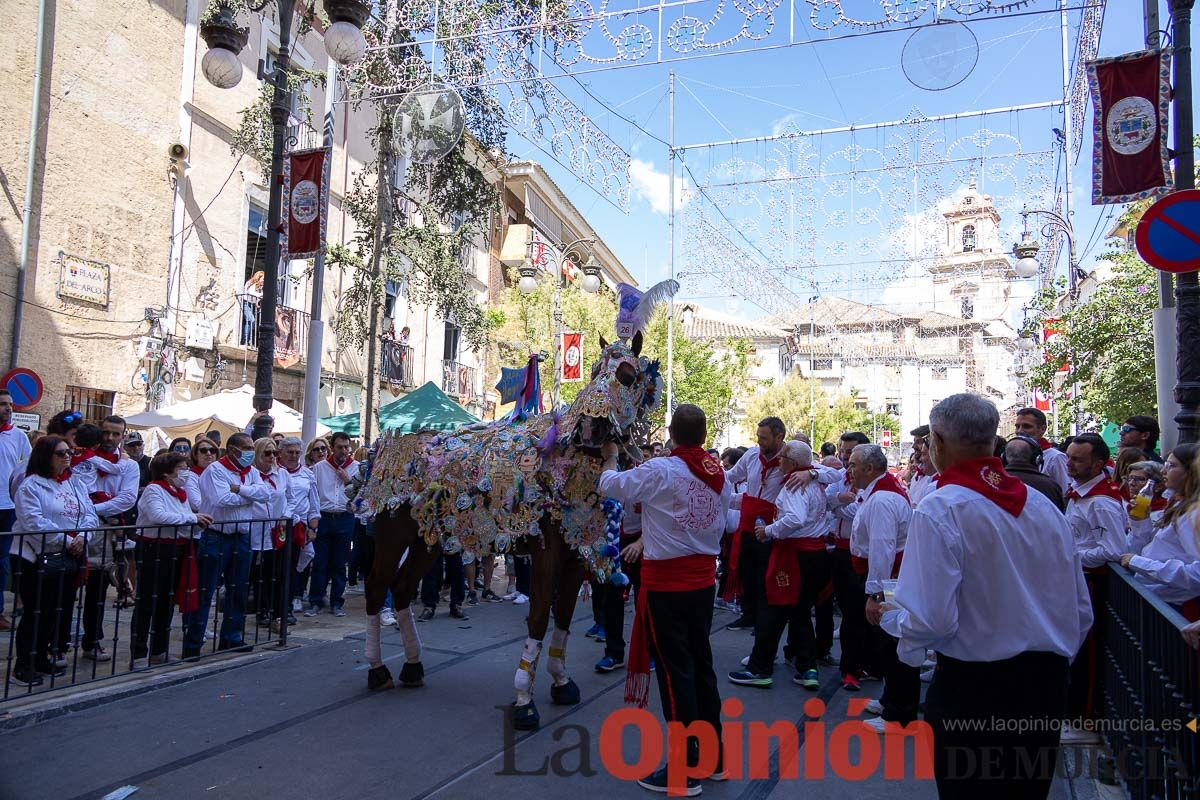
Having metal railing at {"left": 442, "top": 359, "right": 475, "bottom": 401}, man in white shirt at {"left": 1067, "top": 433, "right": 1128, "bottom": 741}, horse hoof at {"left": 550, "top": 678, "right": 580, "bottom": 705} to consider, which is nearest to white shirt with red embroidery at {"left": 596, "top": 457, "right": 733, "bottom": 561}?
horse hoof at {"left": 550, "top": 678, "right": 580, "bottom": 705}

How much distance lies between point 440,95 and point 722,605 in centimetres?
780

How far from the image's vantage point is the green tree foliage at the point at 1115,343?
→ 12906 mm

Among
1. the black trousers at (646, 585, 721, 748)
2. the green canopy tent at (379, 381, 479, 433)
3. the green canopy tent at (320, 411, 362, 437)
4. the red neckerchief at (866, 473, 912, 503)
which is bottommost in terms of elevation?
the black trousers at (646, 585, 721, 748)

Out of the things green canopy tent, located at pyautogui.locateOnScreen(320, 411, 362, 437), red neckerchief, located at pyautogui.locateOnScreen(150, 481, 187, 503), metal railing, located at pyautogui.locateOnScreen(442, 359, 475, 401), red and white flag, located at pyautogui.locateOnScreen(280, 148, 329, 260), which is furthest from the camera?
metal railing, located at pyautogui.locateOnScreen(442, 359, 475, 401)

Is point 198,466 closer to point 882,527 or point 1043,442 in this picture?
point 882,527

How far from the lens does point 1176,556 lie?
4289mm

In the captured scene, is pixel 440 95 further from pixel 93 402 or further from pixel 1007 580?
pixel 1007 580

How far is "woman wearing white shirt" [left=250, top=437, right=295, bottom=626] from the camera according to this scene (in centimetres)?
725

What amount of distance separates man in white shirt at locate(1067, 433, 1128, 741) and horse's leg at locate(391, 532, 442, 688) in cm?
438

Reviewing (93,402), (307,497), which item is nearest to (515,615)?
(307,497)

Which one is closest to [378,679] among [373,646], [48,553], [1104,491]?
[373,646]

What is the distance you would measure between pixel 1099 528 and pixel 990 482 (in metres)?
2.83

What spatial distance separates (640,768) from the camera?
4.61 meters

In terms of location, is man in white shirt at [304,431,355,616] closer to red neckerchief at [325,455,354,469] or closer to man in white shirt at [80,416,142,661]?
red neckerchief at [325,455,354,469]
